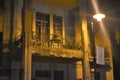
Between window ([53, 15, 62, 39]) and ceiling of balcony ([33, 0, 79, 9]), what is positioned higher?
ceiling of balcony ([33, 0, 79, 9])

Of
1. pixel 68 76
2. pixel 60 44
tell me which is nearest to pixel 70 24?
pixel 60 44

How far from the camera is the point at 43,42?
61.1 ft

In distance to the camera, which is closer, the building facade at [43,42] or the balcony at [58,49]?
the building facade at [43,42]

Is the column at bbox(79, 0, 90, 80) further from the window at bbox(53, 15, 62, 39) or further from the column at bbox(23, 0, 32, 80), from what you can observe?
the column at bbox(23, 0, 32, 80)

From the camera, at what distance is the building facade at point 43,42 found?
15492 mm

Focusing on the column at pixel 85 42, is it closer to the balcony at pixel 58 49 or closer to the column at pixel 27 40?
the balcony at pixel 58 49

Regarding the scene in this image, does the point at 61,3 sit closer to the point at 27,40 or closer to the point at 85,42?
the point at 85,42

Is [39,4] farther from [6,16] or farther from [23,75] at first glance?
[23,75]

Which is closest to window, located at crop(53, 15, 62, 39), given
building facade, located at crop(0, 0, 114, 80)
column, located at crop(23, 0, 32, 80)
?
building facade, located at crop(0, 0, 114, 80)

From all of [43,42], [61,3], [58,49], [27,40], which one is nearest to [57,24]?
[61,3]

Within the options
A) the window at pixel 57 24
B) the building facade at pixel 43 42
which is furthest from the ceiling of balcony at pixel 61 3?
the window at pixel 57 24

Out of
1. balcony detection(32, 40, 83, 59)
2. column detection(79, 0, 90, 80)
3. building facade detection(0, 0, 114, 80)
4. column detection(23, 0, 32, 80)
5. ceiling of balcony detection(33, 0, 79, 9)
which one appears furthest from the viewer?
ceiling of balcony detection(33, 0, 79, 9)

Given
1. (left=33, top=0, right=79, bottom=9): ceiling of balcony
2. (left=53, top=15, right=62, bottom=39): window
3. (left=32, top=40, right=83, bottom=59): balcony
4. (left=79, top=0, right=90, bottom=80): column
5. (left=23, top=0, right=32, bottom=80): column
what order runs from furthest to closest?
(left=53, top=15, right=62, bottom=39): window, (left=33, top=0, right=79, bottom=9): ceiling of balcony, (left=79, top=0, right=90, bottom=80): column, (left=32, top=40, right=83, bottom=59): balcony, (left=23, top=0, right=32, bottom=80): column

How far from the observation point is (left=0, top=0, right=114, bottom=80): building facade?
15492mm
